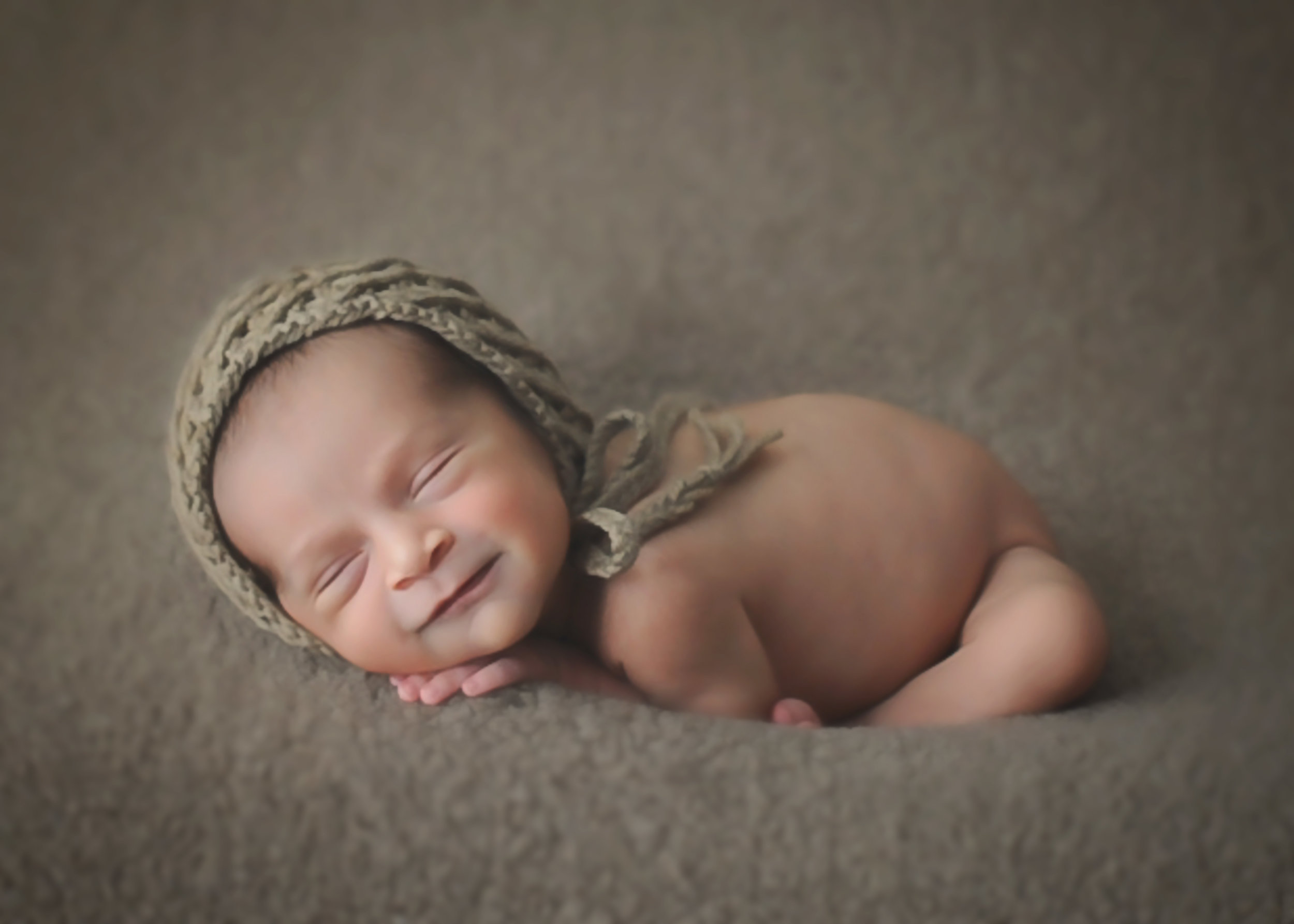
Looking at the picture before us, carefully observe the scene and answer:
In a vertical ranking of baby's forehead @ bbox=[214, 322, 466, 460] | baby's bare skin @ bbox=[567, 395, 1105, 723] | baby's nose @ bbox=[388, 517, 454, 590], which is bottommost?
baby's bare skin @ bbox=[567, 395, 1105, 723]

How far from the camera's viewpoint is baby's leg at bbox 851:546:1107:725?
95cm

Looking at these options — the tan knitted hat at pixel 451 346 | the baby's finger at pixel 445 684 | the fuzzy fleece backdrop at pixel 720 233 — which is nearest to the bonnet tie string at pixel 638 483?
the tan knitted hat at pixel 451 346

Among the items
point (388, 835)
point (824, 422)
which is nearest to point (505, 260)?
point (824, 422)

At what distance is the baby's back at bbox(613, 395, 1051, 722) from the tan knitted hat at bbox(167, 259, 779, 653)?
33 millimetres

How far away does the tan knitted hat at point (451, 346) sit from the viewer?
901 millimetres

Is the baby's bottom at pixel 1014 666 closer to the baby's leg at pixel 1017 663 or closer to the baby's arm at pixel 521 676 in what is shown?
the baby's leg at pixel 1017 663

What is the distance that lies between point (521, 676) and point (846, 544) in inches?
12.0

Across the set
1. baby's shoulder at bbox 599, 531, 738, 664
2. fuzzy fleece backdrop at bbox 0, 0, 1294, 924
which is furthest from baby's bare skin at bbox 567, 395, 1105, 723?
fuzzy fleece backdrop at bbox 0, 0, 1294, 924

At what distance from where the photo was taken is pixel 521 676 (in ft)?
2.98

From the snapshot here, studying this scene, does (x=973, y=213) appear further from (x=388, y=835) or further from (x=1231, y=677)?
(x=388, y=835)

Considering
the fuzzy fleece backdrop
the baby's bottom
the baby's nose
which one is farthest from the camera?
the fuzzy fleece backdrop

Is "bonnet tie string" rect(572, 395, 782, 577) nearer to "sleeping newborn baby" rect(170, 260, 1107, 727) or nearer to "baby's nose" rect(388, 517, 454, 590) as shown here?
"sleeping newborn baby" rect(170, 260, 1107, 727)

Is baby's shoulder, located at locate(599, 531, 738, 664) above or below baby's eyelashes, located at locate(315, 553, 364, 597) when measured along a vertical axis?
below

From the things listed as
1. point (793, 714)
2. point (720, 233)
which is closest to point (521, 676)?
point (793, 714)
